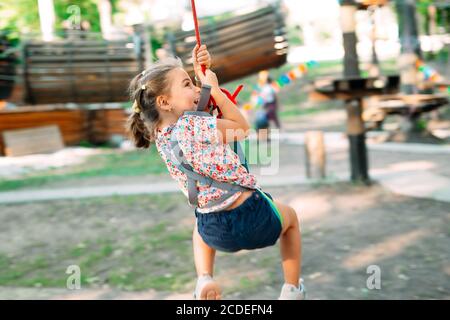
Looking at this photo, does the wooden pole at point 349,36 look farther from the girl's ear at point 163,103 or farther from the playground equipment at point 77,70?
the playground equipment at point 77,70

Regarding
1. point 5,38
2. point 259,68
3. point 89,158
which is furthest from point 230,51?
point 5,38

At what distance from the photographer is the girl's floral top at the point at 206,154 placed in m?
2.45

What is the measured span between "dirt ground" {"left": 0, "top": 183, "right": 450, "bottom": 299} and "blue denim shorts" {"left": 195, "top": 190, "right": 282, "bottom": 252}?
154 cm

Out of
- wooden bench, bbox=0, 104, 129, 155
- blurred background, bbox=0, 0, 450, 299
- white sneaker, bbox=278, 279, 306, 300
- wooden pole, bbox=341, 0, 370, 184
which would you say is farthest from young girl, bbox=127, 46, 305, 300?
wooden bench, bbox=0, 104, 129, 155

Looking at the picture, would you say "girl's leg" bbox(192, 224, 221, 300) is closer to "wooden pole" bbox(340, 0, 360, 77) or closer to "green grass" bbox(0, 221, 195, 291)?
"green grass" bbox(0, 221, 195, 291)

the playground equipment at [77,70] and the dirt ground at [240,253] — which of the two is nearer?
the dirt ground at [240,253]

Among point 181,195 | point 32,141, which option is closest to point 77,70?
point 32,141

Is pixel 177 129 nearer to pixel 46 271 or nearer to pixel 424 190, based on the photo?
pixel 46 271

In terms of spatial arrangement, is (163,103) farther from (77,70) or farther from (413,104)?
(77,70)

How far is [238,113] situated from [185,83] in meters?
0.26

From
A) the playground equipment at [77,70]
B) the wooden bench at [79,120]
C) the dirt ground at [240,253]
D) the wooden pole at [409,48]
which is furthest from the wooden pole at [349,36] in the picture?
the wooden bench at [79,120]

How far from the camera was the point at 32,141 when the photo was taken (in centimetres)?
1214

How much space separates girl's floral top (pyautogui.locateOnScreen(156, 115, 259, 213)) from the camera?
8.02 ft

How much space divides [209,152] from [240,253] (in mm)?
2854
